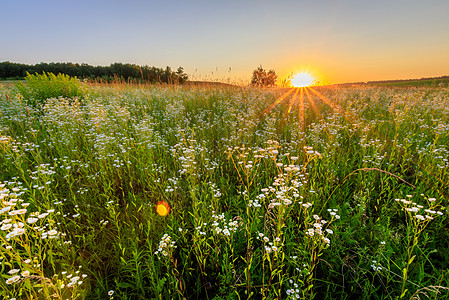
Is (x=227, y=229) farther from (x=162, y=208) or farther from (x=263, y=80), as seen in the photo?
(x=263, y=80)

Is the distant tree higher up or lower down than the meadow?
higher up

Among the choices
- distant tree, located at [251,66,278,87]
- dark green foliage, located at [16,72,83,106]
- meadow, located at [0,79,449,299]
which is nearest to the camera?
meadow, located at [0,79,449,299]

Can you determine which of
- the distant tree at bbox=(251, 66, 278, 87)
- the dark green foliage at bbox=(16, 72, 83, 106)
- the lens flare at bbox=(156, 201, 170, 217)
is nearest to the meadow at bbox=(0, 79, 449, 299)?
the lens flare at bbox=(156, 201, 170, 217)

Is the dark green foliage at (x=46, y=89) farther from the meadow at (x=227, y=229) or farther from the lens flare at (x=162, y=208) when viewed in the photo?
the lens flare at (x=162, y=208)

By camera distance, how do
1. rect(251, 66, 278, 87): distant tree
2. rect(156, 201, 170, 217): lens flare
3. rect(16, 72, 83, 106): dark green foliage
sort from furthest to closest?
rect(251, 66, 278, 87): distant tree < rect(16, 72, 83, 106): dark green foliage < rect(156, 201, 170, 217): lens flare

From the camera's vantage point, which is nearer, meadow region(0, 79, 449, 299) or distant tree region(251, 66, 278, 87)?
meadow region(0, 79, 449, 299)

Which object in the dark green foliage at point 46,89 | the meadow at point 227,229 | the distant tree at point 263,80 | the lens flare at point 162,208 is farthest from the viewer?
the distant tree at point 263,80

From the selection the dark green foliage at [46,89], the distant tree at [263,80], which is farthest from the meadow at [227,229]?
the distant tree at [263,80]

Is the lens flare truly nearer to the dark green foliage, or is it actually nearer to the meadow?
the meadow

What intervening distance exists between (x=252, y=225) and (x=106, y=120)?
412 centimetres

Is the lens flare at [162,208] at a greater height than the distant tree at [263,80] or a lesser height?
lesser

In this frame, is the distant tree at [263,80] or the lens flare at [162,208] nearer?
the lens flare at [162,208]

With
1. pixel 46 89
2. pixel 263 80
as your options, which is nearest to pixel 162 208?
pixel 46 89

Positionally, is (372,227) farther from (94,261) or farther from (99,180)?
(99,180)
